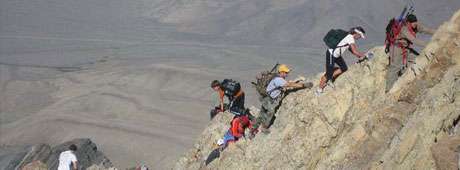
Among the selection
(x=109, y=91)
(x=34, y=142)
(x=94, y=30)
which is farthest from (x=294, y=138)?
(x=94, y=30)

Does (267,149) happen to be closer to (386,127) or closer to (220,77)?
(386,127)

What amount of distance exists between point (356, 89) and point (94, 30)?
2997 inches

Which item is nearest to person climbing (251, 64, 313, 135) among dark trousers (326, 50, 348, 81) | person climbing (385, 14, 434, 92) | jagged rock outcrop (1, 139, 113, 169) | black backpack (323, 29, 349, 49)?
dark trousers (326, 50, 348, 81)

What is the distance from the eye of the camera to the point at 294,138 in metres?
12.6

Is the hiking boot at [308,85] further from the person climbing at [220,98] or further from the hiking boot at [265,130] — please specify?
the person climbing at [220,98]

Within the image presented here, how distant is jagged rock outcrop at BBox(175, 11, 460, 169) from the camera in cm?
894

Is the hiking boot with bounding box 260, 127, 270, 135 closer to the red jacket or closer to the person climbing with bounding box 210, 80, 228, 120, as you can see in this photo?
the red jacket

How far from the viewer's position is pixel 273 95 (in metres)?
13.4

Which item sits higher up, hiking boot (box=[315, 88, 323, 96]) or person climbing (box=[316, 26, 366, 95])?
person climbing (box=[316, 26, 366, 95])

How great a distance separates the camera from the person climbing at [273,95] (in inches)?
523

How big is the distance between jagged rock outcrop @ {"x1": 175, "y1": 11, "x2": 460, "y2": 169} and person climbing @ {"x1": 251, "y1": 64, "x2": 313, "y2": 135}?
0.49ft

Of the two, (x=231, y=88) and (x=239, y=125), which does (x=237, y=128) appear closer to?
(x=239, y=125)

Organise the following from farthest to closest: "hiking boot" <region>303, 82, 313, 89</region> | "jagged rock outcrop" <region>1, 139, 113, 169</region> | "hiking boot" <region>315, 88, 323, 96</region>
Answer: "jagged rock outcrop" <region>1, 139, 113, 169</region>
"hiking boot" <region>303, 82, 313, 89</region>
"hiking boot" <region>315, 88, 323, 96</region>

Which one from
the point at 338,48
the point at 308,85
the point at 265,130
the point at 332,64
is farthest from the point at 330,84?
the point at 265,130
